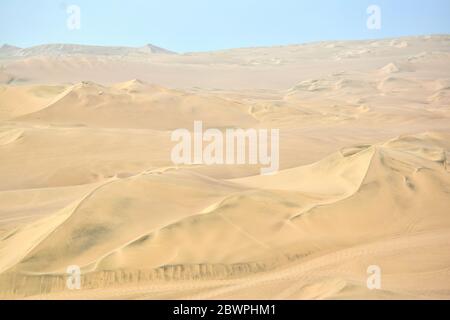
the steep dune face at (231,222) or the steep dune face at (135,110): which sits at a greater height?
the steep dune face at (135,110)

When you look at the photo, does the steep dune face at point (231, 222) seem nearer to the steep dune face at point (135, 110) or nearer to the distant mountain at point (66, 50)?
the steep dune face at point (135, 110)

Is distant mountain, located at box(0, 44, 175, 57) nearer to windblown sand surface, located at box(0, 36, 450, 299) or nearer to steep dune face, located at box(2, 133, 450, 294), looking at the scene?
windblown sand surface, located at box(0, 36, 450, 299)

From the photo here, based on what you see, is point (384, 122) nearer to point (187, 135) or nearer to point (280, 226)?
point (187, 135)

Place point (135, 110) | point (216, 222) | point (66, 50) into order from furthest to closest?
point (66, 50)
point (135, 110)
point (216, 222)

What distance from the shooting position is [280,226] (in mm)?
5578

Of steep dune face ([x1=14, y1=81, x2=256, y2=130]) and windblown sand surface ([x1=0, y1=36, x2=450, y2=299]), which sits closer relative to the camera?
windblown sand surface ([x1=0, y1=36, x2=450, y2=299])

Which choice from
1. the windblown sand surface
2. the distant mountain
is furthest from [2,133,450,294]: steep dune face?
the distant mountain

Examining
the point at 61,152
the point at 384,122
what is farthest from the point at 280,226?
the point at 384,122

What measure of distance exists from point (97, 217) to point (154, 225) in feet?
2.17

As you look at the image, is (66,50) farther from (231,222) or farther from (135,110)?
(231,222)

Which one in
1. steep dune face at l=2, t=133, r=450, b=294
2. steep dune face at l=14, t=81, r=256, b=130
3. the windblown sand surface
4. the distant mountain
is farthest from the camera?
the distant mountain

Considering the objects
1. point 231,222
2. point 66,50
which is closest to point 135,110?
point 231,222

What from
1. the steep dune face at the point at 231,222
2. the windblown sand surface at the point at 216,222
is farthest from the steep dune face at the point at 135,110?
the steep dune face at the point at 231,222

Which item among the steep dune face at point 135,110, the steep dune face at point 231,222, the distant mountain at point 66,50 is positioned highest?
the distant mountain at point 66,50
